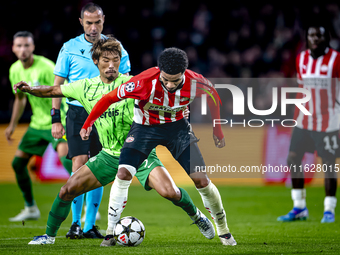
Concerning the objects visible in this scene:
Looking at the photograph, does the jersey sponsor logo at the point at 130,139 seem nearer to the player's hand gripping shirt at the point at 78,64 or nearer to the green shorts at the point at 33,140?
the player's hand gripping shirt at the point at 78,64

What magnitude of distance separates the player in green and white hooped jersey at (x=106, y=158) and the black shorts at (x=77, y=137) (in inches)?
20.5

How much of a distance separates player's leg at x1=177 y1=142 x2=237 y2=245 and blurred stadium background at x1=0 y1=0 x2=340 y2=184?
326 inches

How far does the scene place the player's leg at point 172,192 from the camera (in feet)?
14.7

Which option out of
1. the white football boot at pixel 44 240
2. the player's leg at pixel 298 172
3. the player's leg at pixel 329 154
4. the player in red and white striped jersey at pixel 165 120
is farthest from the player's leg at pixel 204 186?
the player's leg at pixel 329 154

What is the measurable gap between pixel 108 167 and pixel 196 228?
2032 millimetres

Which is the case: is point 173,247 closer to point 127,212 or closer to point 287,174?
point 127,212

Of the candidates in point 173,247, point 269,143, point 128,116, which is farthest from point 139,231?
point 269,143

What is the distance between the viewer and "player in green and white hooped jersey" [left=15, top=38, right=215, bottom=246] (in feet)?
14.6

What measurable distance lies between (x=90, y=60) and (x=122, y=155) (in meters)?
1.38

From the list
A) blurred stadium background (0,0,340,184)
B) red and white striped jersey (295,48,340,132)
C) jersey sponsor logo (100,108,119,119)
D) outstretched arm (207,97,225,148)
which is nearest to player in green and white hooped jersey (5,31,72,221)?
jersey sponsor logo (100,108,119,119)

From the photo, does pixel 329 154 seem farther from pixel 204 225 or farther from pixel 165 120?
pixel 165 120

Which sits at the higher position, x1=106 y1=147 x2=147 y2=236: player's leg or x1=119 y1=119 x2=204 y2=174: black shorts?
x1=119 y1=119 x2=204 y2=174: black shorts

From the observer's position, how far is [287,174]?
10.9 meters

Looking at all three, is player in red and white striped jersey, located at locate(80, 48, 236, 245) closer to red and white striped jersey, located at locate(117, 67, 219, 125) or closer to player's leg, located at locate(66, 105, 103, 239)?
red and white striped jersey, located at locate(117, 67, 219, 125)
